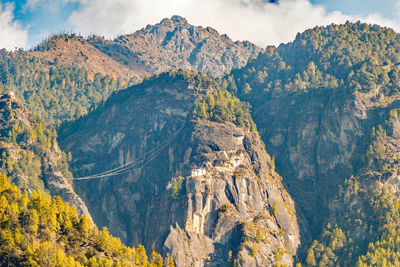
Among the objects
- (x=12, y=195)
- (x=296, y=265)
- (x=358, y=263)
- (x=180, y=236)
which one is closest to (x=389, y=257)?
(x=358, y=263)

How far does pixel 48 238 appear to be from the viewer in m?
148

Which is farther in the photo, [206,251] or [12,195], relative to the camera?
[206,251]

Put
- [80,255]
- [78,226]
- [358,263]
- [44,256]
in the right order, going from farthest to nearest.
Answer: [358,263] → [78,226] → [80,255] → [44,256]

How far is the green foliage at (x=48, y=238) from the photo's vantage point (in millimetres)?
138000

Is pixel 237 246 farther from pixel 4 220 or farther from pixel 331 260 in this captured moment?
pixel 4 220

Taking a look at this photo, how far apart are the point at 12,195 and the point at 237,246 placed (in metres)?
75.2

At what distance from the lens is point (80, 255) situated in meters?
149

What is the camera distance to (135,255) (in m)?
167

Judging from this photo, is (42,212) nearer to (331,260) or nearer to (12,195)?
(12,195)

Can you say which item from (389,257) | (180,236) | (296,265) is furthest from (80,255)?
(389,257)

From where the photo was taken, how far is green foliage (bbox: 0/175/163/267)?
453ft

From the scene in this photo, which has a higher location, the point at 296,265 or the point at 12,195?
the point at 12,195

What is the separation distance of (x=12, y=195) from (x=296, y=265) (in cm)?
9303

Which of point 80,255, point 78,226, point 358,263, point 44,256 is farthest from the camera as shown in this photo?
point 358,263
